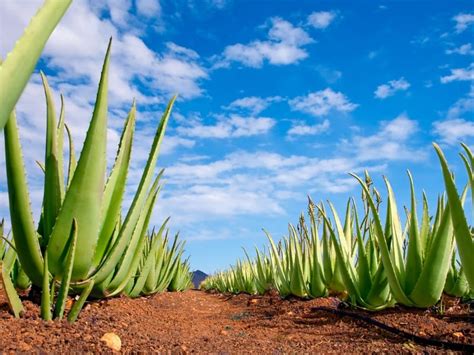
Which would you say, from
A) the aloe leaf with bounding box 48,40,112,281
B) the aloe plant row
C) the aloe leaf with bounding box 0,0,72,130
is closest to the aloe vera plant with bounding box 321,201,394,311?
the aloe plant row

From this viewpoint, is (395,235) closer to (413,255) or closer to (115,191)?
(413,255)

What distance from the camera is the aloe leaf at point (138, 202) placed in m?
1.83

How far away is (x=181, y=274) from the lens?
752 centimetres

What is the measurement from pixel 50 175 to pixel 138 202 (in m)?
0.38

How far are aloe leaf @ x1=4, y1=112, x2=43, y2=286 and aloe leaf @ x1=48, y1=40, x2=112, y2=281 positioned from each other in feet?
0.23

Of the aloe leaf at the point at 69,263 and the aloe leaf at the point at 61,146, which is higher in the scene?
the aloe leaf at the point at 61,146

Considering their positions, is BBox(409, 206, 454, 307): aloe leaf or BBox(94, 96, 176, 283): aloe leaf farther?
BBox(409, 206, 454, 307): aloe leaf

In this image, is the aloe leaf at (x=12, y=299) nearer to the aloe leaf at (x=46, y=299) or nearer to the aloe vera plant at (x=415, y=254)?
the aloe leaf at (x=46, y=299)

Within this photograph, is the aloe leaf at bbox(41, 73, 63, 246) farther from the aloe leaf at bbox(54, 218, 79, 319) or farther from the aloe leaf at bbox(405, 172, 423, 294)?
the aloe leaf at bbox(405, 172, 423, 294)

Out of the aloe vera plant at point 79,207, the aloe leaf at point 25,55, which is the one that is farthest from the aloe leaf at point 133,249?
the aloe leaf at point 25,55

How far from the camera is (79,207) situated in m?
1.65

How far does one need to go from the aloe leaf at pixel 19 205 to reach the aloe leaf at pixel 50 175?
0.56 ft

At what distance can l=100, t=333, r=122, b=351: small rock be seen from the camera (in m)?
1.63

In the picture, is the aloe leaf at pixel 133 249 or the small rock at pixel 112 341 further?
the aloe leaf at pixel 133 249
